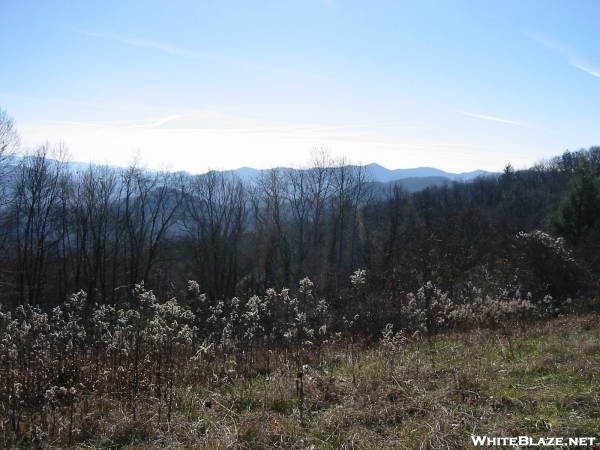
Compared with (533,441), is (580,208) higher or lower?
higher

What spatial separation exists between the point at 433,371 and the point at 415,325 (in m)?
3.06

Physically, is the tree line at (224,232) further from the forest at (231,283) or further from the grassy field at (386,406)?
the grassy field at (386,406)

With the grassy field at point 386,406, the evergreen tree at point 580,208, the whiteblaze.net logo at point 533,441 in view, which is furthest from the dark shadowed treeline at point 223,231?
the whiteblaze.net logo at point 533,441

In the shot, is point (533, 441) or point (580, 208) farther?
point (580, 208)

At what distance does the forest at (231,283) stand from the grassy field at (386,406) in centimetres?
6

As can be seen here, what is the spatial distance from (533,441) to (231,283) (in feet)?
119

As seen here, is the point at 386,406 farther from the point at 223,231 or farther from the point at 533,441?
the point at 223,231

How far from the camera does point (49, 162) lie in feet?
96.3

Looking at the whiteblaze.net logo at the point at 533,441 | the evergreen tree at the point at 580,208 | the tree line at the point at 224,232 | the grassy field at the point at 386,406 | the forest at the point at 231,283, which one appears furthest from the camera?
the tree line at the point at 224,232

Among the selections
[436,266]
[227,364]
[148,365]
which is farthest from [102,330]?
[436,266]

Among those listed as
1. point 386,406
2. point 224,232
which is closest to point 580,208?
point 386,406

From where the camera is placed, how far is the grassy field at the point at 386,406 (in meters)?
3.56

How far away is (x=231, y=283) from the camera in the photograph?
38656 millimetres

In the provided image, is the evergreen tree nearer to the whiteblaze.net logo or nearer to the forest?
the forest
